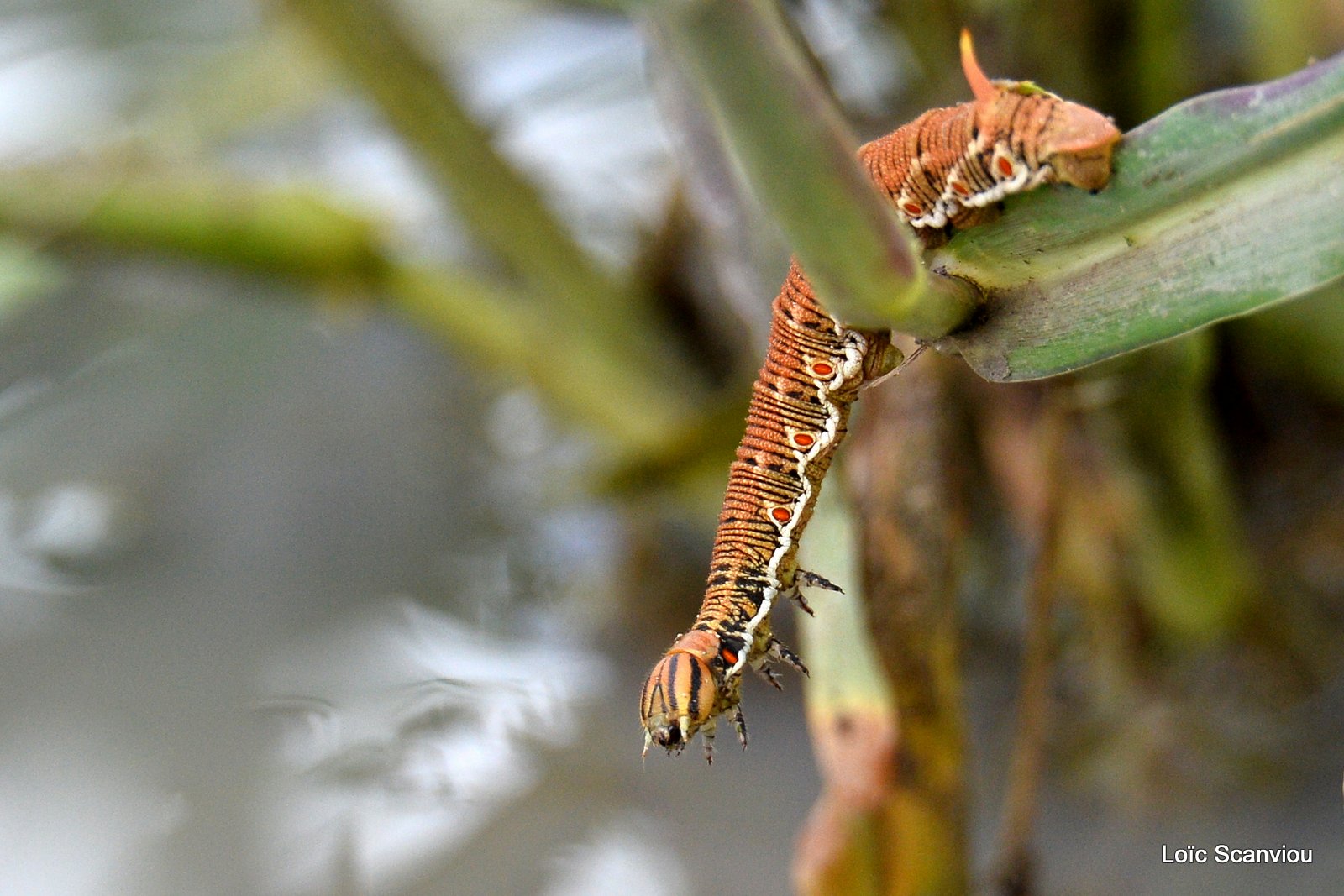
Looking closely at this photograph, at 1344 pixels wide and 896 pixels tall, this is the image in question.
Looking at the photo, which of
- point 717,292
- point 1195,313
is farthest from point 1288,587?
point 1195,313

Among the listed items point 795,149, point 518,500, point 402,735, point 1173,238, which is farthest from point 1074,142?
point 518,500

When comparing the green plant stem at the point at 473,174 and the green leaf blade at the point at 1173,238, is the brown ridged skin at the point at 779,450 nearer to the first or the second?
the green leaf blade at the point at 1173,238

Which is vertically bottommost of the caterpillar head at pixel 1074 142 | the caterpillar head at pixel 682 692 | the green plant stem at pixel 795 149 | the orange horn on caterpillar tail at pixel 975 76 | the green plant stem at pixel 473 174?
the caterpillar head at pixel 682 692

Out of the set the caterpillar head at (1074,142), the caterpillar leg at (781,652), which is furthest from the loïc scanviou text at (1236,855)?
the caterpillar head at (1074,142)

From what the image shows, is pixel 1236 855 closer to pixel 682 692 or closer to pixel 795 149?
pixel 682 692

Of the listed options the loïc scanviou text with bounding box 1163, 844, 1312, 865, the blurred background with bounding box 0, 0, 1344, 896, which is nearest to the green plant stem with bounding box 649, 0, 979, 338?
the blurred background with bounding box 0, 0, 1344, 896

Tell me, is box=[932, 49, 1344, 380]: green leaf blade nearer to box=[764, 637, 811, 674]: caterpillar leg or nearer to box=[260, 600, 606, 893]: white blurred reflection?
box=[764, 637, 811, 674]: caterpillar leg

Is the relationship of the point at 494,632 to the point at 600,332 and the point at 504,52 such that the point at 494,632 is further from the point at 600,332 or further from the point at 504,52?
the point at 504,52
